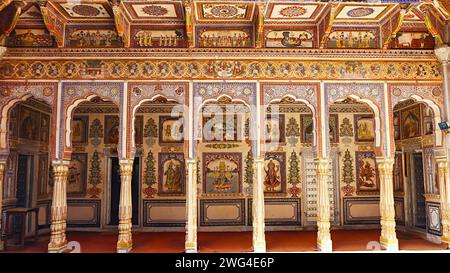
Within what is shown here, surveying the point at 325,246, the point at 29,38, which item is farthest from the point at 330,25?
the point at 29,38

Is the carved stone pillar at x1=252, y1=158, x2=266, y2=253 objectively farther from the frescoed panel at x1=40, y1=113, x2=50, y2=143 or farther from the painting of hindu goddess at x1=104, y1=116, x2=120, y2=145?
the frescoed panel at x1=40, y1=113, x2=50, y2=143

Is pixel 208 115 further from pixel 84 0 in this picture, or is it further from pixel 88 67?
pixel 84 0

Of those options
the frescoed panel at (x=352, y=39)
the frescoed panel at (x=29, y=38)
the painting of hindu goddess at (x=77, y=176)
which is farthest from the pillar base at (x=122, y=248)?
the frescoed panel at (x=352, y=39)

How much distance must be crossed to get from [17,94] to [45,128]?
2552mm

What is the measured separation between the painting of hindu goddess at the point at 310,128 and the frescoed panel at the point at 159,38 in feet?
14.6

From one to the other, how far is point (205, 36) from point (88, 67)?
2488 millimetres

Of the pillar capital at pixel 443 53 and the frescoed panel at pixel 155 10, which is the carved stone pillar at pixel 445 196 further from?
the frescoed panel at pixel 155 10

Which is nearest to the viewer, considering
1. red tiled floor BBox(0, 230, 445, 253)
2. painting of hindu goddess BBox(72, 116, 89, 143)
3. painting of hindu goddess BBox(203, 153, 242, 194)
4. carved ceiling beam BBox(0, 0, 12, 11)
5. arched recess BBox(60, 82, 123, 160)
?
carved ceiling beam BBox(0, 0, 12, 11)

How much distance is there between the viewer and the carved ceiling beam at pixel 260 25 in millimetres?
6826

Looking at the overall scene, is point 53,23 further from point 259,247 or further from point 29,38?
point 259,247

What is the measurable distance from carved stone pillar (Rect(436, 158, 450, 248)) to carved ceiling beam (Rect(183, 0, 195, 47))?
575cm

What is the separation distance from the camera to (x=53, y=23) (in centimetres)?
721

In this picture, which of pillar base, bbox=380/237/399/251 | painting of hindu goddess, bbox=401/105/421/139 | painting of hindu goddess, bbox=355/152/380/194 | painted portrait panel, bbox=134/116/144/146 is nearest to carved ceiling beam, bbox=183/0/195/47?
painted portrait panel, bbox=134/116/144/146

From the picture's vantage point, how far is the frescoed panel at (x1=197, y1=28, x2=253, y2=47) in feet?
25.3
